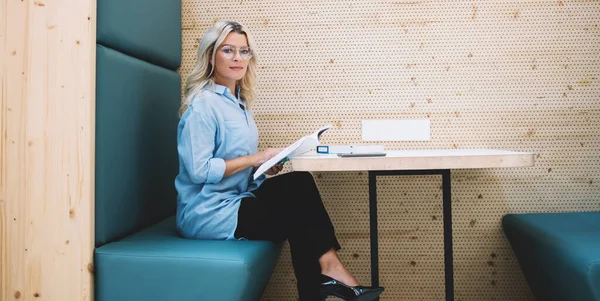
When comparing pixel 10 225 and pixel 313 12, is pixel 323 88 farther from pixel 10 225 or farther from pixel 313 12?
pixel 10 225

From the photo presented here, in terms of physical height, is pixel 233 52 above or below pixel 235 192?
above

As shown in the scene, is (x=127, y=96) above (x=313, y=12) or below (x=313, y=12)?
below

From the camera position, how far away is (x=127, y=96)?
6.10ft

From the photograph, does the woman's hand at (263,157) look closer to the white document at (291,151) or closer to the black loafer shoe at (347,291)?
the white document at (291,151)

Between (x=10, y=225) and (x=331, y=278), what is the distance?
1075 millimetres

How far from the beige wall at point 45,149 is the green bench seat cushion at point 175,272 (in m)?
0.09

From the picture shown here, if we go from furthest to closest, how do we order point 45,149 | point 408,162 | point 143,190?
point 143,190, point 45,149, point 408,162

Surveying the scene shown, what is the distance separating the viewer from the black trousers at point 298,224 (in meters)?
1.76

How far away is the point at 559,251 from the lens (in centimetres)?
170

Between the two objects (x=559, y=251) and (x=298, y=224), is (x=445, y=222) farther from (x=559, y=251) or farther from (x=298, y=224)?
(x=298, y=224)

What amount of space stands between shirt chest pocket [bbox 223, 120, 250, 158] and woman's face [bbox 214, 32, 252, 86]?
0.21m

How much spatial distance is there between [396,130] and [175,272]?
1328 millimetres

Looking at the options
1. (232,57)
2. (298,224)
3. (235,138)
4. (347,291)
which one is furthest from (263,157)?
(347,291)

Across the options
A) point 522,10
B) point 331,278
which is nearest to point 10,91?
point 331,278
